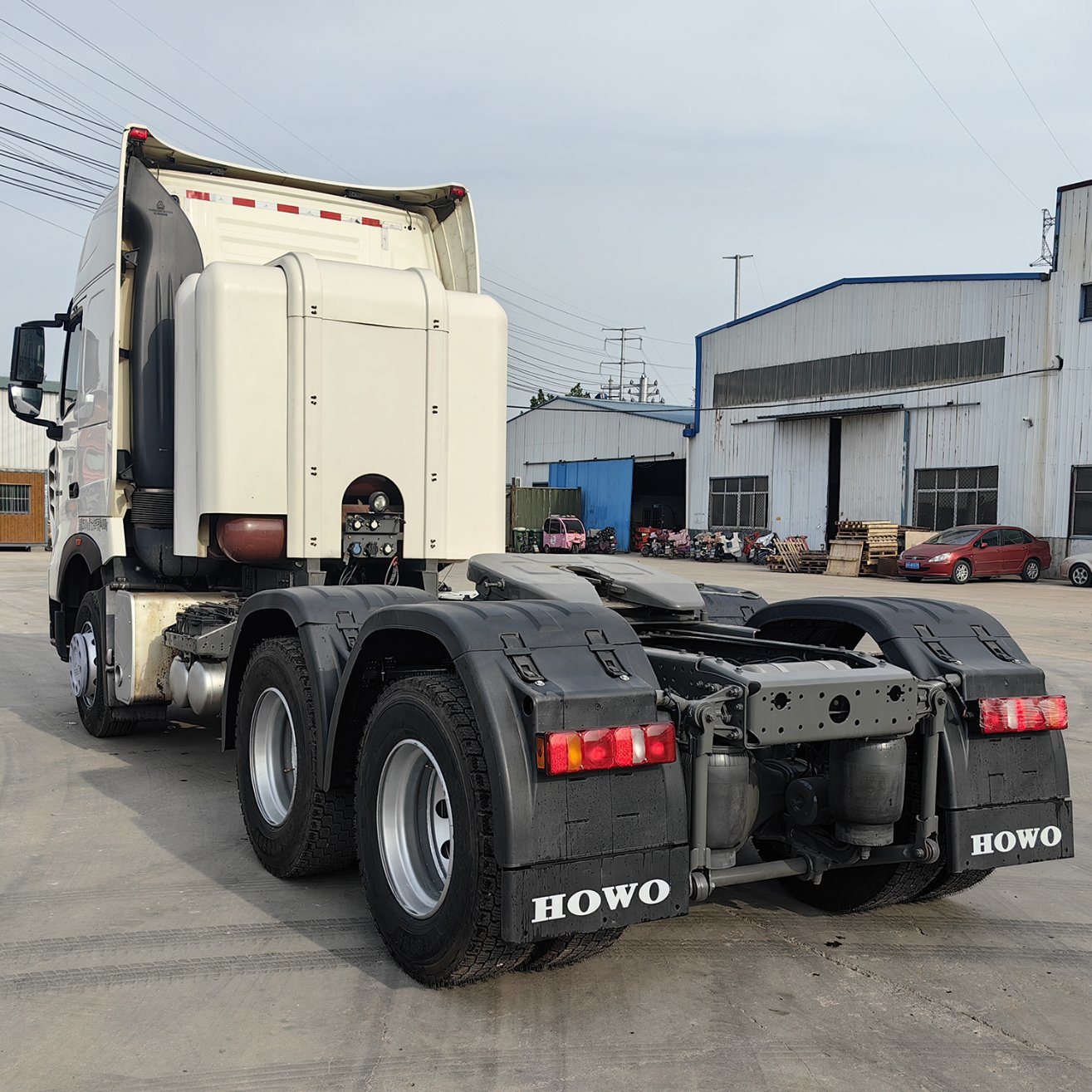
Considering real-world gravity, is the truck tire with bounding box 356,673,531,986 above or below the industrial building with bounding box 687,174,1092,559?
below

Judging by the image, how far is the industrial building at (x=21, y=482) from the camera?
3922 cm


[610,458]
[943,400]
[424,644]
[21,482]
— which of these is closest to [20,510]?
[21,482]

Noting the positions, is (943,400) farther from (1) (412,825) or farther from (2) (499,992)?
(2) (499,992)

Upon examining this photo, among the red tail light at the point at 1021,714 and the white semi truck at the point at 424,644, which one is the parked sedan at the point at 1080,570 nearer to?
the white semi truck at the point at 424,644

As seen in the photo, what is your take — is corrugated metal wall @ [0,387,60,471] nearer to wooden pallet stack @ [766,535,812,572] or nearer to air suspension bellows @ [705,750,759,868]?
wooden pallet stack @ [766,535,812,572]

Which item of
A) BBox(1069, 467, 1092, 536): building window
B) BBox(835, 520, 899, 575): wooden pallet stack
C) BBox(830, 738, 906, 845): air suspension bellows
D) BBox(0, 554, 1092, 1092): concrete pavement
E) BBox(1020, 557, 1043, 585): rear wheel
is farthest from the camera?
BBox(835, 520, 899, 575): wooden pallet stack

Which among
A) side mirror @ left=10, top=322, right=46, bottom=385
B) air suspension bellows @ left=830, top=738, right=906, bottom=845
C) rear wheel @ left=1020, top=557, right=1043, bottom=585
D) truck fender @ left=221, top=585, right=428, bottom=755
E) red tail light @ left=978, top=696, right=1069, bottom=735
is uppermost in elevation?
side mirror @ left=10, top=322, right=46, bottom=385

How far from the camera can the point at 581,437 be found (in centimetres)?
5141

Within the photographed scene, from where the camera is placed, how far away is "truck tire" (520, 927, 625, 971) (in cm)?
368

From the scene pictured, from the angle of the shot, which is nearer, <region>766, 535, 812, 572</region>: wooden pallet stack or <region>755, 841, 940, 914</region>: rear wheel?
<region>755, 841, 940, 914</region>: rear wheel

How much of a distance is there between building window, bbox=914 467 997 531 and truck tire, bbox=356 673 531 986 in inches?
1185

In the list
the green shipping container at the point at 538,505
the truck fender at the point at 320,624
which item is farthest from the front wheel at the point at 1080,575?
the truck fender at the point at 320,624

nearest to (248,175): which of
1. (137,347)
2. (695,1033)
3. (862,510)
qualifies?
(137,347)

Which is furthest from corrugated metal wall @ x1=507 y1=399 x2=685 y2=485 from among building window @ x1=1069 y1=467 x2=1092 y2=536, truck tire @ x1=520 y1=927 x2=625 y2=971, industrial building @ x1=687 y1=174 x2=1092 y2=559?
truck tire @ x1=520 y1=927 x2=625 y2=971
